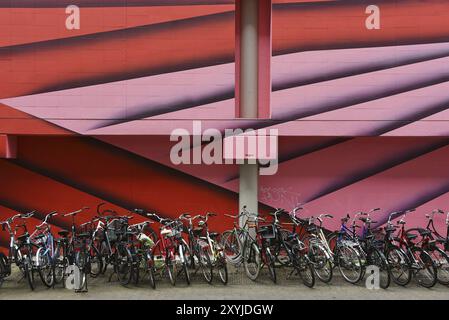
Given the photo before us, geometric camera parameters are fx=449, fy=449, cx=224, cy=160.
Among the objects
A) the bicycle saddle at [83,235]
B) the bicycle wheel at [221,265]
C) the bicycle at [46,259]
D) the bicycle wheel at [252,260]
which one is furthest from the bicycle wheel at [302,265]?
the bicycle at [46,259]

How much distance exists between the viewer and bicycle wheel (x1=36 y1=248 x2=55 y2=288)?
7703 mm

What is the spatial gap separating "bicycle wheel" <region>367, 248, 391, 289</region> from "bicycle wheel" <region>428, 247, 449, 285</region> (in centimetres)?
81

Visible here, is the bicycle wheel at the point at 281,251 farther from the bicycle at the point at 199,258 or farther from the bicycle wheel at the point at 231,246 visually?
the bicycle at the point at 199,258

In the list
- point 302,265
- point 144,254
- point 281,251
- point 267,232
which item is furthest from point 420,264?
point 144,254

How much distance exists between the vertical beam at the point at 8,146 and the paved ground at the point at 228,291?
2493mm

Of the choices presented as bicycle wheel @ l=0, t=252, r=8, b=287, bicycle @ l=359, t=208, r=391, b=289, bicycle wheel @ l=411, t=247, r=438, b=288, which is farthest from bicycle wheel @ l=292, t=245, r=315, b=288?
bicycle wheel @ l=0, t=252, r=8, b=287

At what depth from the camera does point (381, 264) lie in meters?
7.88

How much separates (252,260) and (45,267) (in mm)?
3662

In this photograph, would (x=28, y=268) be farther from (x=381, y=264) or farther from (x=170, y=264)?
(x=381, y=264)

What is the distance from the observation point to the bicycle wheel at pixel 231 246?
8556mm

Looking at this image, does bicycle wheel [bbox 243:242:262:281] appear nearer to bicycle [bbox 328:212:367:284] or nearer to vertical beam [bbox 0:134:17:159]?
bicycle [bbox 328:212:367:284]

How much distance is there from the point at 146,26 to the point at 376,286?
258 inches

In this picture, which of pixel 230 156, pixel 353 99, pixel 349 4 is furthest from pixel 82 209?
pixel 349 4

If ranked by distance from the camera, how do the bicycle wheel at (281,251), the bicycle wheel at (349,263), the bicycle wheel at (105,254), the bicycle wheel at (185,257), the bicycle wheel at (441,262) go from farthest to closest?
the bicycle wheel at (105,254) → the bicycle wheel at (281,251) → the bicycle wheel at (349,263) → the bicycle wheel at (185,257) → the bicycle wheel at (441,262)
